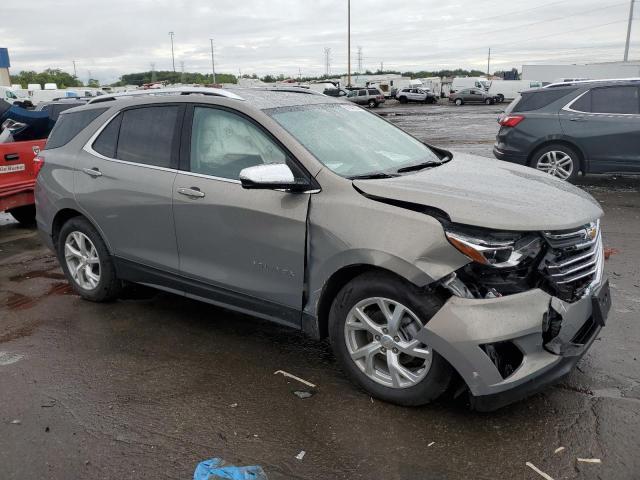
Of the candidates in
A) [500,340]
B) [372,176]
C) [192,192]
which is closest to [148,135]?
[192,192]

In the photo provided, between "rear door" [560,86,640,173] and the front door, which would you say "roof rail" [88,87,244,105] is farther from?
"rear door" [560,86,640,173]

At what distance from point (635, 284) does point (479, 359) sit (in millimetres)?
3094

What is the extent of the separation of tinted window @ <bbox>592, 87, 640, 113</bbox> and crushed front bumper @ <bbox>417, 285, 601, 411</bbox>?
749cm

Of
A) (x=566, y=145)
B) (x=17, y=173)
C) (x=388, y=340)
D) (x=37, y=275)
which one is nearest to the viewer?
(x=388, y=340)

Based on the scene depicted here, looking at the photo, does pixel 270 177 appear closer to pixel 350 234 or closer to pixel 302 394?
pixel 350 234

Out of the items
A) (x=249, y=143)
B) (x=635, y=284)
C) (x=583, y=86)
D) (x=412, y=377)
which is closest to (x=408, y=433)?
(x=412, y=377)

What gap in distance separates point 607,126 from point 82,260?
26.3 ft

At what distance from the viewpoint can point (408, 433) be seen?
312cm

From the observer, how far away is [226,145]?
13.3 feet

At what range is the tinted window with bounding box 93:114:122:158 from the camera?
4828mm

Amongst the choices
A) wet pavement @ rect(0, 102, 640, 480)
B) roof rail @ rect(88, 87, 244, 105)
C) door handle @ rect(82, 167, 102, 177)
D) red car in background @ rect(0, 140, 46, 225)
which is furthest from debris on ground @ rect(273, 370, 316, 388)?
red car in background @ rect(0, 140, 46, 225)

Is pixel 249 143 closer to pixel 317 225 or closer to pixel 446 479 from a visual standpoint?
pixel 317 225

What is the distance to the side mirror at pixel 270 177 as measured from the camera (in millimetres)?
3438

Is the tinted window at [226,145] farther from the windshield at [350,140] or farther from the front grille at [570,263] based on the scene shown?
the front grille at [570,263]
